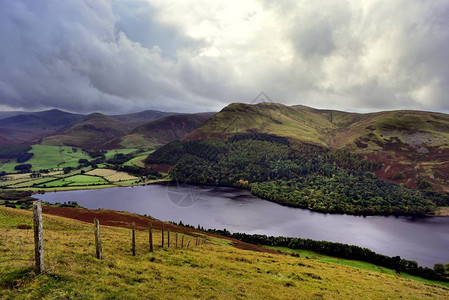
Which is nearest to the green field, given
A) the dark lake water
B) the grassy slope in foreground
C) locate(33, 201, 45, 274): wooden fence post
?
the dark lake water

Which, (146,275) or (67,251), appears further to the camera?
(67,251)

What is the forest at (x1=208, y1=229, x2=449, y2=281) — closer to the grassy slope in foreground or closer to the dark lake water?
the dark lake water

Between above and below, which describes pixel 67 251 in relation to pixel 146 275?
above

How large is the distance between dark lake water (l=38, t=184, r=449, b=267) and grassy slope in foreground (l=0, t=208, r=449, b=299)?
8391 centimetres

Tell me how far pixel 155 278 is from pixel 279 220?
12188 centimetres

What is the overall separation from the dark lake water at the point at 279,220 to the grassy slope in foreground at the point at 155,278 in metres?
83.9

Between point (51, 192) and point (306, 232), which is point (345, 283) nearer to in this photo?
point (306, 232)

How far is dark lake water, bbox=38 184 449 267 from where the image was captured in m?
105

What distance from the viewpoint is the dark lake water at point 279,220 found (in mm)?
105250

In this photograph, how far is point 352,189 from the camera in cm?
18425

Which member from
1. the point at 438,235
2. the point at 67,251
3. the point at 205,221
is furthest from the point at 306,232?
the point at 67,251

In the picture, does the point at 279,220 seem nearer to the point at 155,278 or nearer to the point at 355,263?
the point at 355,263

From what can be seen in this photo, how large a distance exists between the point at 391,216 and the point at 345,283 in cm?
15124

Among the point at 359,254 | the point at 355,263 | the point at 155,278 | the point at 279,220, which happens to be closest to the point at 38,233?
the point at 155,278
